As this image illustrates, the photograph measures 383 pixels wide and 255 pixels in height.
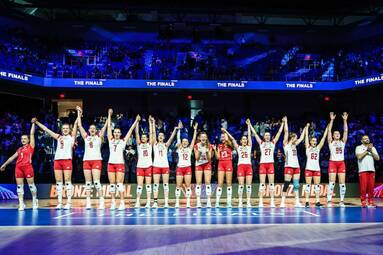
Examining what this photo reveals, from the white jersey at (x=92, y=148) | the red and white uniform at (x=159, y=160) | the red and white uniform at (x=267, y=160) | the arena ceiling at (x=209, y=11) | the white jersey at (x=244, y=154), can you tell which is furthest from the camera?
the arena ceiling at (x=209, y=11)

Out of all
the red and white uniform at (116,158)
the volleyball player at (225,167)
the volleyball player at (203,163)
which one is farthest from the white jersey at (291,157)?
the red and white uniform at (116,158)

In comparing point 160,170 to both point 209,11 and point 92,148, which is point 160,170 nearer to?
point 92,148

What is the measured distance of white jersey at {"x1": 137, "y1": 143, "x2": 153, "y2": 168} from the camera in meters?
12.0

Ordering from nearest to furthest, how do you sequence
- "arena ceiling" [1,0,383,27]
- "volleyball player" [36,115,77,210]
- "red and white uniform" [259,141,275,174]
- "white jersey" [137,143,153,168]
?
"volleyball player" [36,115,77,210] → "white jersey" [137,143,153,168] → "red and white uniform" [259,141,275,174] → "arena ceiling" [1,0,383,27]

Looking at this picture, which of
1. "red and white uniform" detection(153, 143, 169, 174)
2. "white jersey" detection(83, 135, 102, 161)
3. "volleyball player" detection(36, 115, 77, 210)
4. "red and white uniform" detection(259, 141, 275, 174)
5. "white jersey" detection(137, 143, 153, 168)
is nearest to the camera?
"volleyball player" detection(36, 115, 77, 210)

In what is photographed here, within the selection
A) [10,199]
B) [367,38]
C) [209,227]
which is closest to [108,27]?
[10,199]

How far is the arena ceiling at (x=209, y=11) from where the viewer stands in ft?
78.8

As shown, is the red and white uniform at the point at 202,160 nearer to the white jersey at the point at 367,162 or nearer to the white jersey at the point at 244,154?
the white jersey at the point at 244,154

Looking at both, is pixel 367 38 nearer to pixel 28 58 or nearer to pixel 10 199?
pixel 28 58

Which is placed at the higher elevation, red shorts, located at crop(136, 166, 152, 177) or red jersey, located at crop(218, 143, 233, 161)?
red jersey, located at crop(218, 143, 233, 161)

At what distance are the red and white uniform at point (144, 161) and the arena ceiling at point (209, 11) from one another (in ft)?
45.9

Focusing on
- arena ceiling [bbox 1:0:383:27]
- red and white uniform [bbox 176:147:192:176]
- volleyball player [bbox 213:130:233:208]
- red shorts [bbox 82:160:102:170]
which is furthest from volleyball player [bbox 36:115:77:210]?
arena ceiling [bbox 1:0:383:27]

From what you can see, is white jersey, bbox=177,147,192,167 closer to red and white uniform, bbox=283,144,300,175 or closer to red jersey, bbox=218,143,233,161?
red jersey, bbox=218,143,233,161

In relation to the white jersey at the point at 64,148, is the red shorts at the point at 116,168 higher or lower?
lower
